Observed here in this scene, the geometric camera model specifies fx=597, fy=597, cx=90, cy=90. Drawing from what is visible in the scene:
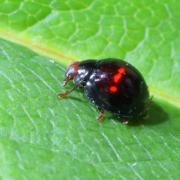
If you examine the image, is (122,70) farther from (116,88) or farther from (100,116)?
(100,116)

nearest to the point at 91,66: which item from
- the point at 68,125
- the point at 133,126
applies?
the point at 133,126

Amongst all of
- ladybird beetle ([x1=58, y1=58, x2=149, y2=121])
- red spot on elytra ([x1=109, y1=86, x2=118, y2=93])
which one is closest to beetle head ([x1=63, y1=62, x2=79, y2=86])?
ladybird beetle ([x1=58, y1=58, x2=149, y2=121])

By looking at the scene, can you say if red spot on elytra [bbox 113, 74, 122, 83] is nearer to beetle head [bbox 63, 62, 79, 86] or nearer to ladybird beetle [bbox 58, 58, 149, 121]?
ladybird beetle [bbox 58, 58, 149, 121]

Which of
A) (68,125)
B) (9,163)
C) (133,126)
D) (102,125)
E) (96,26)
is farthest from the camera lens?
(96,26)

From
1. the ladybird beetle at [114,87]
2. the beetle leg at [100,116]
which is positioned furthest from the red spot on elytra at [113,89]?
the beetle leg at [100,116]

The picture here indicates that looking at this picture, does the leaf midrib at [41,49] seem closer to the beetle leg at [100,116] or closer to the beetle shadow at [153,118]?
the beetle shadow at [153,118]

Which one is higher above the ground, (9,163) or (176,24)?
(176,24)

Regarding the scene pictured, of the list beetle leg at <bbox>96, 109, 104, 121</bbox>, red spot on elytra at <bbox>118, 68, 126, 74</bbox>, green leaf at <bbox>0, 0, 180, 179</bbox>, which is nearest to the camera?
green leaf at <bbox>0, 0, 180, 179</bbox>

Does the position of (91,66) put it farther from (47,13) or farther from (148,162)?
(148,162)
